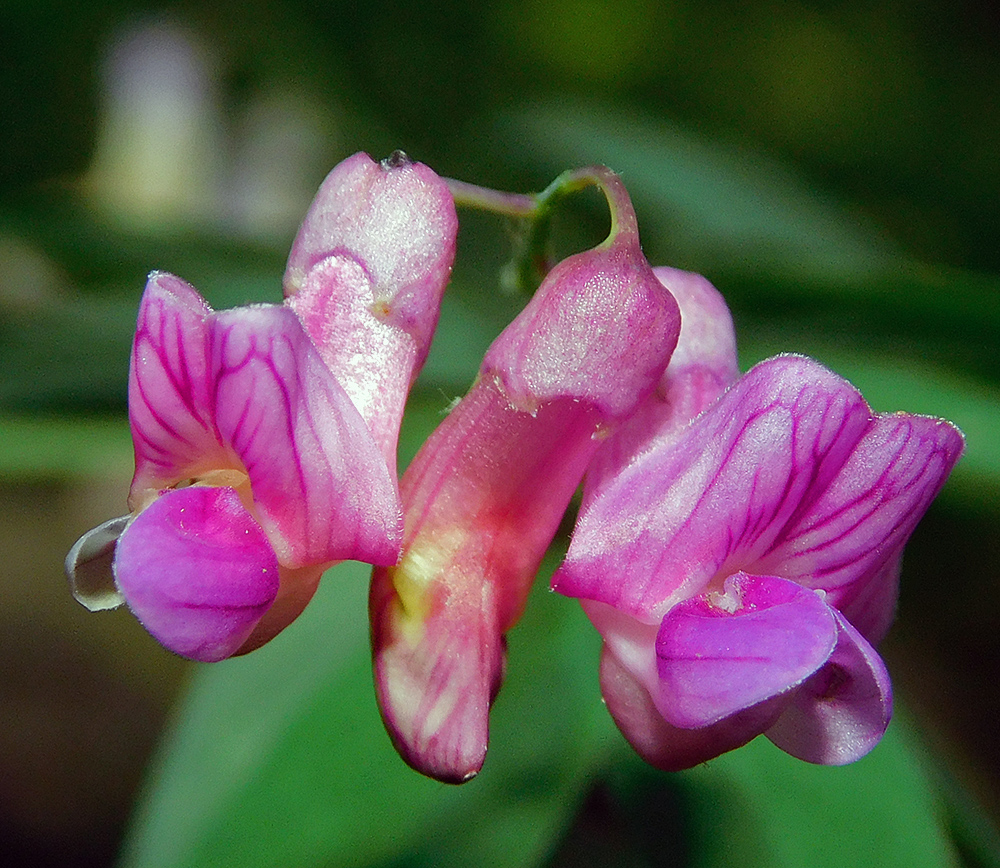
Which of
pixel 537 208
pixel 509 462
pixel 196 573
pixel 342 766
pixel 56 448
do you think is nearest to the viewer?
pixel 196 573

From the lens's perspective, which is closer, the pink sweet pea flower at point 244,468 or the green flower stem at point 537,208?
the pink sweet pea flower at point 244,468

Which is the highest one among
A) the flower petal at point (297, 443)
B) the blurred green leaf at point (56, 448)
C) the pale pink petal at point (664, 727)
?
the flower petal at point (297, 443)

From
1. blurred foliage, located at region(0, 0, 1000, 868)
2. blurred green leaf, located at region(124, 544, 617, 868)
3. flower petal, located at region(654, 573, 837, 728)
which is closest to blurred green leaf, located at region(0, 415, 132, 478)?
blurred foliage, located at region(0, 0, 1000, 868)

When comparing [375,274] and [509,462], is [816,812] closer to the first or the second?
[509,462]

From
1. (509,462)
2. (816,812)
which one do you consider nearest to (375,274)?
(509,462)

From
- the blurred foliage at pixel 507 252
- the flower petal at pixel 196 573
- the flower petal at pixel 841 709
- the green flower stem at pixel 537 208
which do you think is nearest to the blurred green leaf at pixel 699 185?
Result: the blurred foliage at pixel 507 252

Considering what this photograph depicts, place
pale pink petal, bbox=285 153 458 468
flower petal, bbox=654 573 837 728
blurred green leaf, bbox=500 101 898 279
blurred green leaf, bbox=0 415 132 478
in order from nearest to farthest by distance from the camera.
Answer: flower petal, bbox=654 573 837 728, pale pink petal, bbox=285 153 458 468, blurred green leaf, bbox=0 415 132 478, blurred green leaf, bbox=500 101 898 279

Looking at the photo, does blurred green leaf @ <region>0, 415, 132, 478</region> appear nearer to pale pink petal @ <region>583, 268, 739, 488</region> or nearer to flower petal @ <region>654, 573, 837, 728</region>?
pale pink petal @ <region>583, 268, 739, 488</region>

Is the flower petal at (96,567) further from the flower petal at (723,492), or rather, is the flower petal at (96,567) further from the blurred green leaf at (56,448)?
the blurred green leaf at (56,448)
